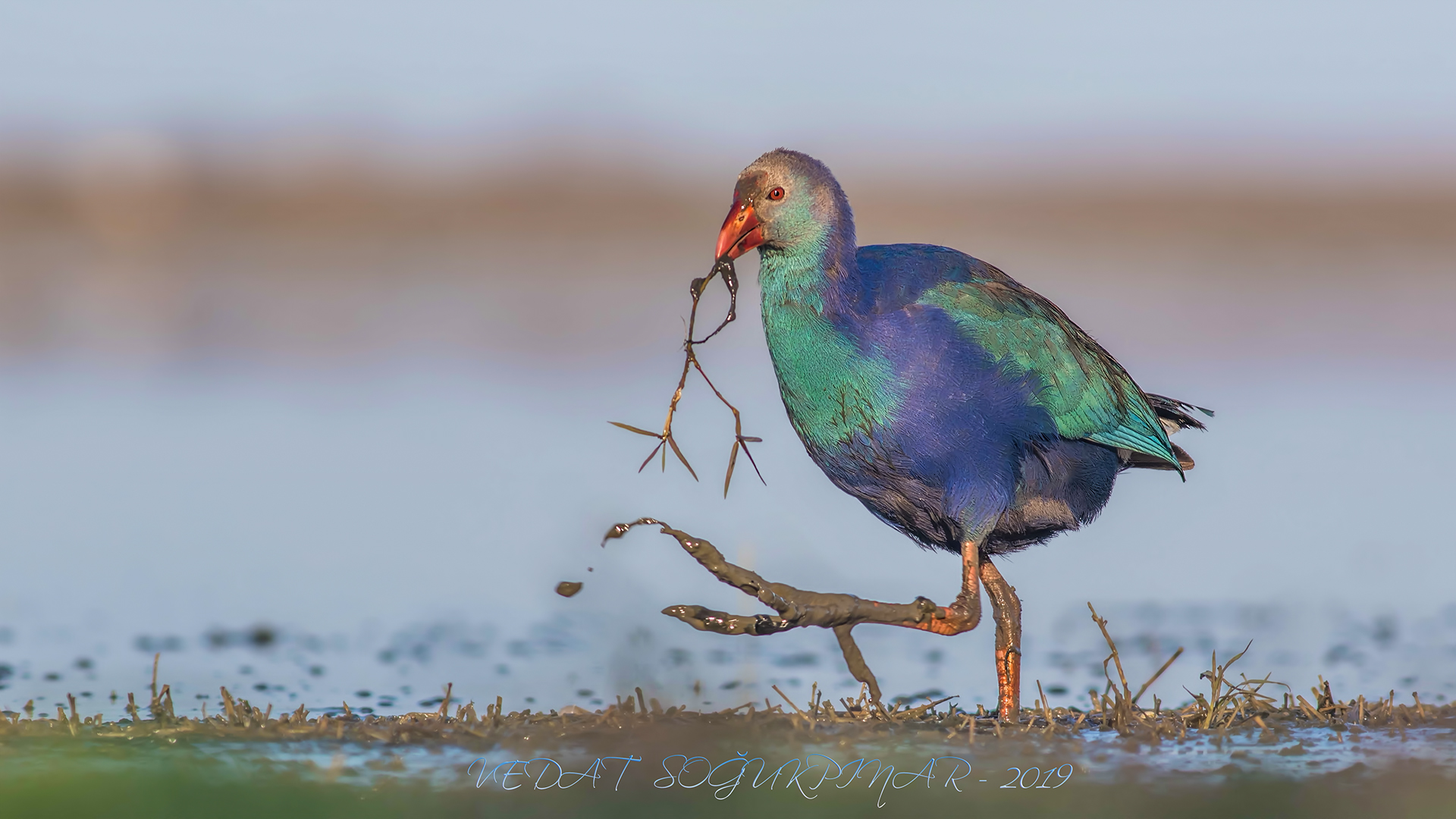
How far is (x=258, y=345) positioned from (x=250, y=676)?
9345 mm

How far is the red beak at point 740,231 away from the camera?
6.10 metres

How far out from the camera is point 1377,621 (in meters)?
7.46

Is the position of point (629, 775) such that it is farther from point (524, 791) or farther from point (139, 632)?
point (139, 632)

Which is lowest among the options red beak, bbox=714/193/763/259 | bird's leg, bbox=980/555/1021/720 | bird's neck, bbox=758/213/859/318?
bird's leg, bbox=980/555/1021/720

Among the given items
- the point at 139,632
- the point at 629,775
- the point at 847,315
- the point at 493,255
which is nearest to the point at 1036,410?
the point at 847,315

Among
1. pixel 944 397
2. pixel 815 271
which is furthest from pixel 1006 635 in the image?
pixel 815 271

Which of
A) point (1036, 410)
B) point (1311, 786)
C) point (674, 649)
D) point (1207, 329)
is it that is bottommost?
point (1311, 786)

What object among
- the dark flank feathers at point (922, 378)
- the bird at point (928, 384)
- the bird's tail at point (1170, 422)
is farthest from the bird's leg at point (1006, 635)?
the bird's tail at point (1170, 422)

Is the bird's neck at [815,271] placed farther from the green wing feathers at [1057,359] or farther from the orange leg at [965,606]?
the orange leg at [965,606]

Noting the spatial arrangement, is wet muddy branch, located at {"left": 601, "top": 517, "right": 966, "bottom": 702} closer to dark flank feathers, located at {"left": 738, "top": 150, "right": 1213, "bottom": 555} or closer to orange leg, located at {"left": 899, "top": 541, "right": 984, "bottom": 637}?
orange leg, located at {"left": 899, "top": 541, "right": 984, "bottom": 637}

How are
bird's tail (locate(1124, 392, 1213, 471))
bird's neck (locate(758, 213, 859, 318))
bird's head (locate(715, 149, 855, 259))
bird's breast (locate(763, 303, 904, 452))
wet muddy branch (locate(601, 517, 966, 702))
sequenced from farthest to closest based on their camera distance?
1. bird's tail (locate(1124, 392, 1213, 471))
2. bird's head (locate(715, 149, 855, 259))
3. bird's neck (locate(758, 213, 859, 318))
4. bird's breast (locate(763, 303, 904, 452))
5. wet muddy branch (locate(601, 517, 966, 702))

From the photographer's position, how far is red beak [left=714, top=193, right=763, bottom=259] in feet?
20.0

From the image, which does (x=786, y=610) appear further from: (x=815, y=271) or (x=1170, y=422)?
(x=1170, y=422)

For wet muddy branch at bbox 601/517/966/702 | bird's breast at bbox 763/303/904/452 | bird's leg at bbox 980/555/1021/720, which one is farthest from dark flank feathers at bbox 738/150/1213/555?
wet muddy branch at bbox 601/517/966/702
